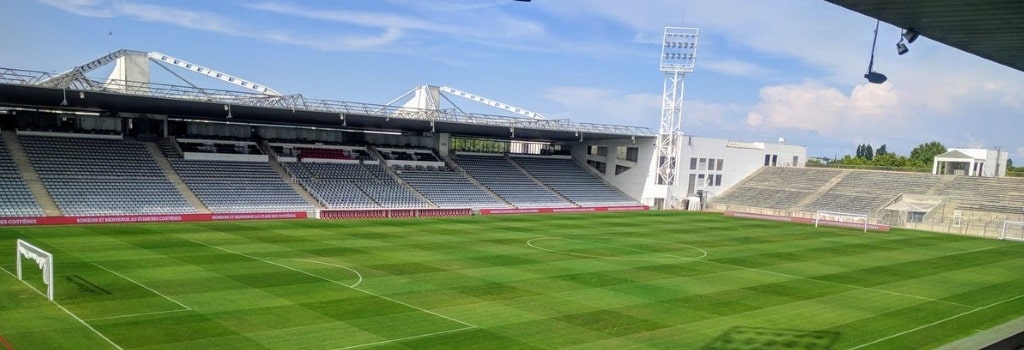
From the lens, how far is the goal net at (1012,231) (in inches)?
1679

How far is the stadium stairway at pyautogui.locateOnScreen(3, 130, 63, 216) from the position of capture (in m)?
→ 31.6

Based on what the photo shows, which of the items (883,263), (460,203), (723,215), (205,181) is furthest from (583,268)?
(723,215)

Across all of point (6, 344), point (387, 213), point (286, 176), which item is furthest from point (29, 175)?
point (6, 344)

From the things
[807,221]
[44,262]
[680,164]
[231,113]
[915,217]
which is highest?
[231,113]

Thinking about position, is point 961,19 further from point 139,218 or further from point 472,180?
point 472,180

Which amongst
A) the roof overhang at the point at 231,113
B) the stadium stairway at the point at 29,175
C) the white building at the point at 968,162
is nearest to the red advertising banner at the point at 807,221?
the roof overhang at the point at 231,113

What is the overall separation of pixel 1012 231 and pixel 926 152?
A: 59.7 metres

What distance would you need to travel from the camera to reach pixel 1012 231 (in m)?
44.2

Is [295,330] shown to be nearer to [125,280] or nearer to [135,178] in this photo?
[125,280]

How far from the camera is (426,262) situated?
81.1ft

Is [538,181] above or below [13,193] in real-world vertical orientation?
above

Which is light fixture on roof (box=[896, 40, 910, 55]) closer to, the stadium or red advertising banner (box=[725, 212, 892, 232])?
the stadium

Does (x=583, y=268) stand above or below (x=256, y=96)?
below

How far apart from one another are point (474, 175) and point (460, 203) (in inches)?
280
